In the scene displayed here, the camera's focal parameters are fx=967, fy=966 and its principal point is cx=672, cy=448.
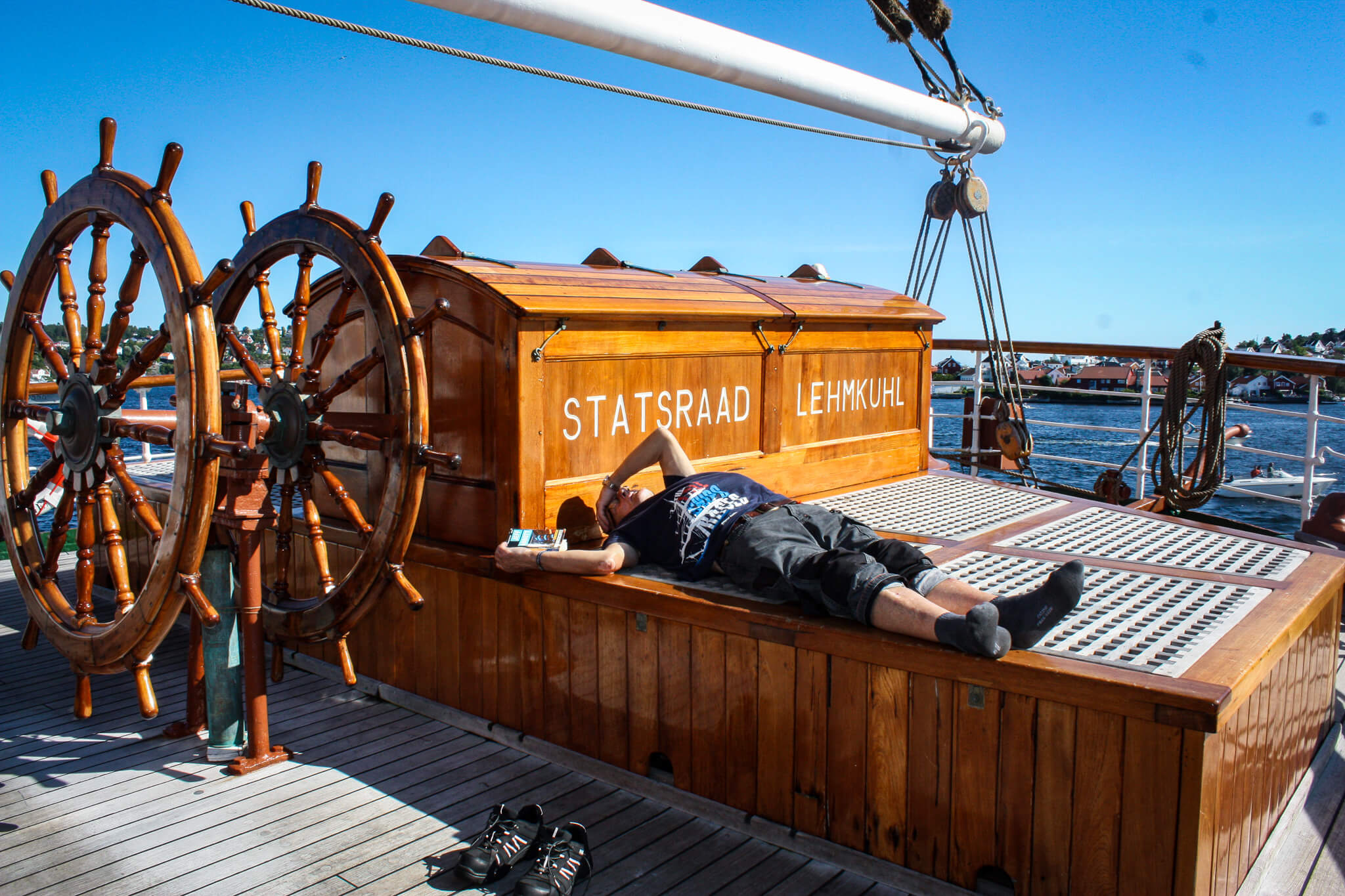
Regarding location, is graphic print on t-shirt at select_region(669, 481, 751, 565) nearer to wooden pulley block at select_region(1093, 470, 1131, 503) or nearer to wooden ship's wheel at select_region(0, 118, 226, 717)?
wooden ship's wheel at select_region(0, 118, 226, 717)

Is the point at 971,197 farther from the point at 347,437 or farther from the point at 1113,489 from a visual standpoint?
the point at 347,437

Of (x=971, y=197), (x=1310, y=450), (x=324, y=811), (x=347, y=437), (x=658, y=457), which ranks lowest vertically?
(x=324, y=811)

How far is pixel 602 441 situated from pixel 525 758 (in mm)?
1123

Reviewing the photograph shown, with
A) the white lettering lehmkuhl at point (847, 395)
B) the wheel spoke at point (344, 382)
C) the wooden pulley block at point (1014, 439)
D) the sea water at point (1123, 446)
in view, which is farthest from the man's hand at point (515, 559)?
the wooden pulley block at point (1014, 439)

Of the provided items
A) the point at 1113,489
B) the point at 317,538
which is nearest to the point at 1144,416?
the point at 1113,489

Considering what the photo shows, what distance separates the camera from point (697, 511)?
3051mm

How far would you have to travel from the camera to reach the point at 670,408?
377cm

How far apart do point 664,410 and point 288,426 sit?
137cm

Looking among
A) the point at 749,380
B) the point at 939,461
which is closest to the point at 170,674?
the point at 749,380

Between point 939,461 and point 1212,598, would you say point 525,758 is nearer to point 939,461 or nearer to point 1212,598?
point 1212,598

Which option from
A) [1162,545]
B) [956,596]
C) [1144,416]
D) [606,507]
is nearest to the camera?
[956,596]

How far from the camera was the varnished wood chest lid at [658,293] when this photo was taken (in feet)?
10.8

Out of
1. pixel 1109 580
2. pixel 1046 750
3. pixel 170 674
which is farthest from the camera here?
pixel 170 674

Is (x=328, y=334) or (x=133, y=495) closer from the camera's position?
(x=133, y=495)
